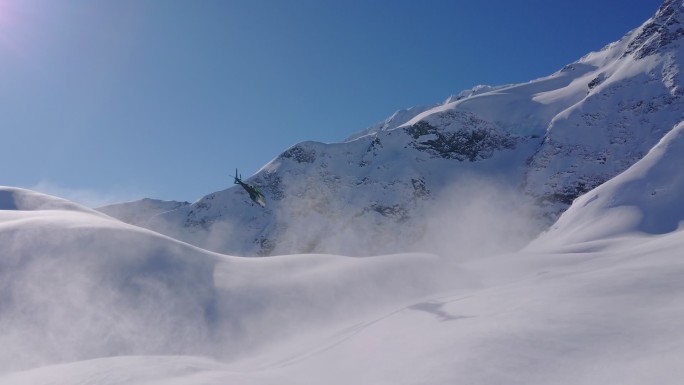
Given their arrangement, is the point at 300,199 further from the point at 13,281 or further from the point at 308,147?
the point at 13,281

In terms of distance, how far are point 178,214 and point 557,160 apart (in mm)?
74928

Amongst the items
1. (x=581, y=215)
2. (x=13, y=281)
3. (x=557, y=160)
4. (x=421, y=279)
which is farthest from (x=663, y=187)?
(x=557, y=160)

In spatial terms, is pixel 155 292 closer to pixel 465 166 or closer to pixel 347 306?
pixel 347 306

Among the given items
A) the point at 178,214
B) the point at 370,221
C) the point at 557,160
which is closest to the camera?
the point at 557,160

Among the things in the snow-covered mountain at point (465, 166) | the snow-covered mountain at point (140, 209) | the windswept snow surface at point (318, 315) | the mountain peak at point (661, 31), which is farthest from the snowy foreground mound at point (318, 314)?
the snow-covered mountain at point (140, 209)

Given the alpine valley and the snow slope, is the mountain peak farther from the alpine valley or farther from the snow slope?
the snow slope

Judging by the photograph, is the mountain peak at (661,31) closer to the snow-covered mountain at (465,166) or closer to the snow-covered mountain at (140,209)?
the snow-covered mountain at (465,166)

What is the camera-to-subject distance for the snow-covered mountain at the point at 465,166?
81.1m

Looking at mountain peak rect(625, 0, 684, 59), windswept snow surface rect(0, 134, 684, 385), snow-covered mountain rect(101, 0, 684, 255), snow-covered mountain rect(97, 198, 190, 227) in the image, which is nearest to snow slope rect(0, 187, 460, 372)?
windswept snow surface rect(0, 134, 684, 385)

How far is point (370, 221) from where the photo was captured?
9319cm

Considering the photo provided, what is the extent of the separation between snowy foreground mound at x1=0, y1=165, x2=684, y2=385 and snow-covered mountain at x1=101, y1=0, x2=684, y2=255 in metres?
62.6

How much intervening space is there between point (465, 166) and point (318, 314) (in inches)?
3701

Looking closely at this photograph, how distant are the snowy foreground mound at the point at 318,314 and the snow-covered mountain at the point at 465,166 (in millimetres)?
62560

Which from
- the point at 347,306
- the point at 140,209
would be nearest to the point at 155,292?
the point at 347,306
